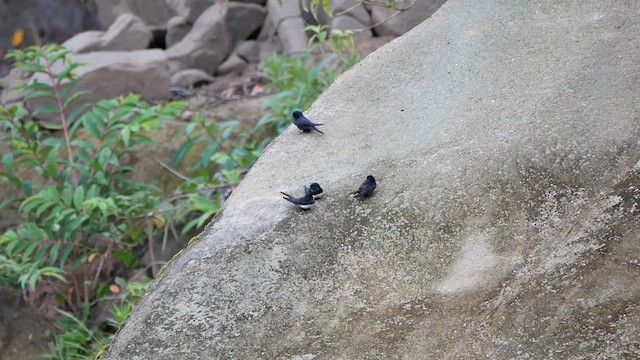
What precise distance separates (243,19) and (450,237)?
619 centimetres

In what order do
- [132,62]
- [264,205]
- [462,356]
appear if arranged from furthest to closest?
[132,62], [264,205], [462,356]

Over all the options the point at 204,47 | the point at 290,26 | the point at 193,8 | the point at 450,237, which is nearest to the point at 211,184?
the point at 450,237

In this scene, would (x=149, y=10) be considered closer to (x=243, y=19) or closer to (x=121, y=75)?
(x=243, y=19)

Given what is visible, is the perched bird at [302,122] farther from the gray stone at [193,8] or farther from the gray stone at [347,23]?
the gray stone at [193,8]

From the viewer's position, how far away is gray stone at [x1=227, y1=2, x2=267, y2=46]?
8.17 meters

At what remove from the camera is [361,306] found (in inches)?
91.2

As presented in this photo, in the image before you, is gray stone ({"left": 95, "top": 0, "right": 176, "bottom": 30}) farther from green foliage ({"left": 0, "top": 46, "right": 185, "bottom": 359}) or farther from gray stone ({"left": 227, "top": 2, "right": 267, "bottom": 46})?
green foliage ({"left": 0, "top": 46, "right": 185, "bottom": 359})

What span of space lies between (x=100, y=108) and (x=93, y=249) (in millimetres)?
848

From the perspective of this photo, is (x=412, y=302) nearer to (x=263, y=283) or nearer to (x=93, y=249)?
(x=263, y=283)

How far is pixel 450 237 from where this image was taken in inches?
95.3

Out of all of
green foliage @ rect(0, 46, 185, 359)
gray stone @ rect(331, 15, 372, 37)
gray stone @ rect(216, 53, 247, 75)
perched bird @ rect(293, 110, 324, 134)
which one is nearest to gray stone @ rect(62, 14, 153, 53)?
gray stone @ rect(216, 53, 247, 75)

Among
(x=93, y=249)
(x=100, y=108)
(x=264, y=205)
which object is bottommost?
(x=93, y=249)

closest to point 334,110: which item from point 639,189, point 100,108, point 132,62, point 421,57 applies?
point 421,57

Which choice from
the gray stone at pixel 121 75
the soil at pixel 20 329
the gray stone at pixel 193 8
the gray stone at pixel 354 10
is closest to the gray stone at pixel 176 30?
the gray stone at pixel 193 8
